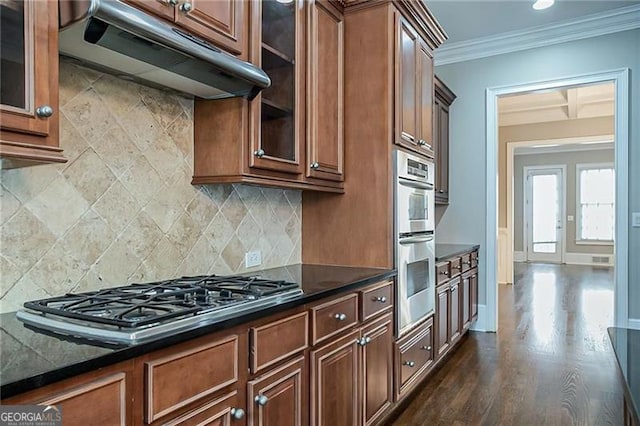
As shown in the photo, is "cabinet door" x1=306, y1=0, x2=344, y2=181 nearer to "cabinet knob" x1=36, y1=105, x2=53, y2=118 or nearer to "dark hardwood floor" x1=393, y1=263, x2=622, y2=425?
"cabinet knob" x1=36, y1=105, x2=53, y2=118

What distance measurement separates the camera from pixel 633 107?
3.80m

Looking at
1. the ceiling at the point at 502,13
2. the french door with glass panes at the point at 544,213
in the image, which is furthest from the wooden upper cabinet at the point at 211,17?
the french door with glass panes at the point at 544,213

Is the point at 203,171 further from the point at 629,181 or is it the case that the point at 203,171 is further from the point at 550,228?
the point at 550,228

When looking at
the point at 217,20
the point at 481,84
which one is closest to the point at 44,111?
the point at 217,20

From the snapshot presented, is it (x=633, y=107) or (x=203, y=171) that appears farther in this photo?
(x=633, y=107)

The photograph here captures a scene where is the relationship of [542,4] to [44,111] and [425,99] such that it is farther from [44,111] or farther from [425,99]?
[44,111]

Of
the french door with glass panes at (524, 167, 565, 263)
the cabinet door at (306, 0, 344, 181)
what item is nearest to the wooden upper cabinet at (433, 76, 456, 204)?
the cabinet door at (306, 0, 344, 181)

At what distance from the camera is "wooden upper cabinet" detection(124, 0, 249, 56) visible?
1.46m

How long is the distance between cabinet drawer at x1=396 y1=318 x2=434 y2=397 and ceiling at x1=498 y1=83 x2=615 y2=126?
4323 mm

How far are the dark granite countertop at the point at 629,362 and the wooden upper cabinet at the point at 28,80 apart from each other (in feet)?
4.81

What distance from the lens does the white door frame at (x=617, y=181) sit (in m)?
3.82

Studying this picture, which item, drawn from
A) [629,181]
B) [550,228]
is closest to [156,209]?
[629,181]

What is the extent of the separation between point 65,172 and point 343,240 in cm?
152

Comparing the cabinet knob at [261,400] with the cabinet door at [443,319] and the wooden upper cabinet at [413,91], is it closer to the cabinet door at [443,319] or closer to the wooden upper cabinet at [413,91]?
the wooden upper cabinet at [413,91]
